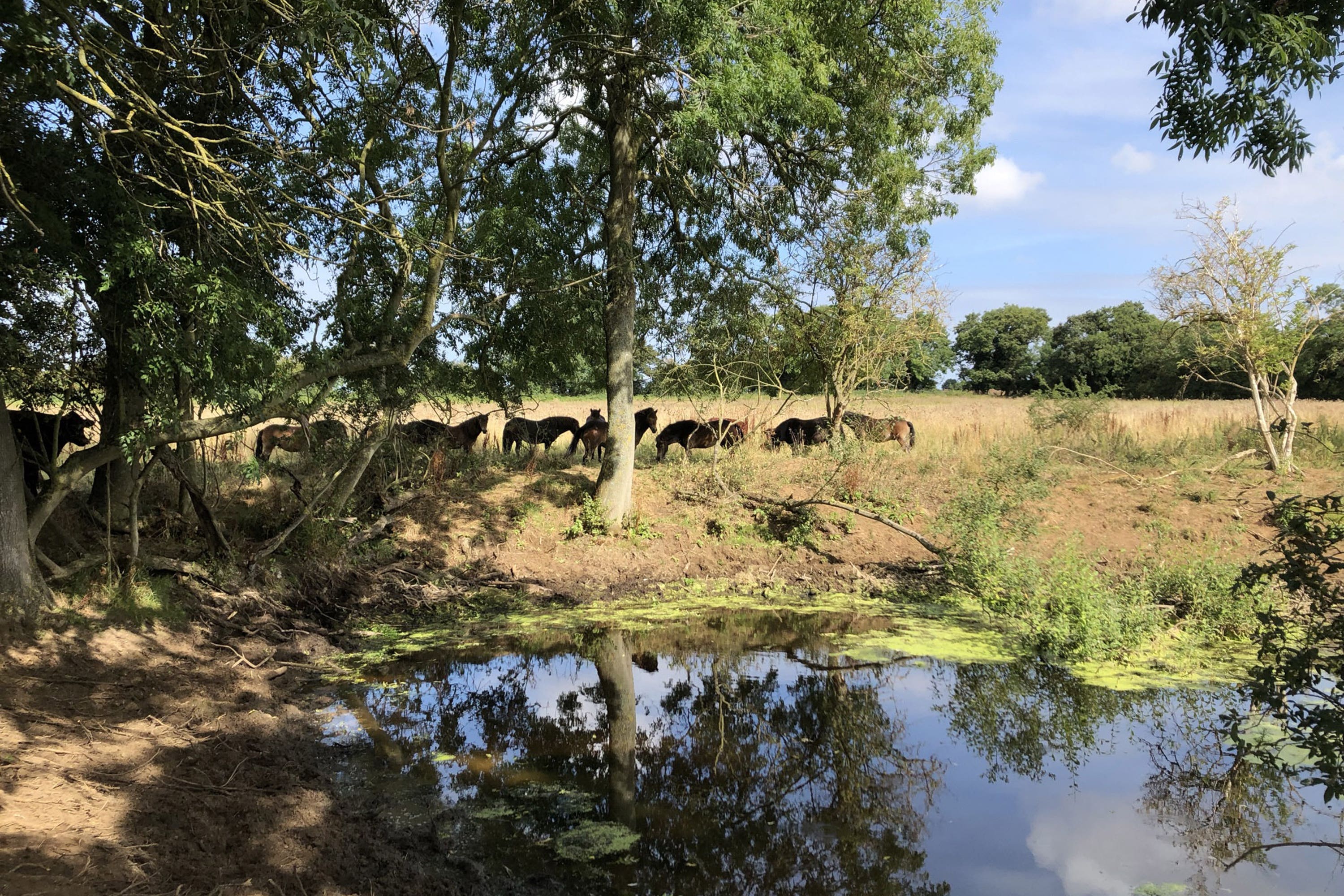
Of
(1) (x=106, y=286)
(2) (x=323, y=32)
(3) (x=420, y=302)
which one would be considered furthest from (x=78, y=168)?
(3) (x=420, y=302)

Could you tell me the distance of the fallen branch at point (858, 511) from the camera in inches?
507

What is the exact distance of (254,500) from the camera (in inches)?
473

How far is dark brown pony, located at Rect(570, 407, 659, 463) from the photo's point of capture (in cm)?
1725

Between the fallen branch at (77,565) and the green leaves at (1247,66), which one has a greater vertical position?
the green leaves at (1247,66)

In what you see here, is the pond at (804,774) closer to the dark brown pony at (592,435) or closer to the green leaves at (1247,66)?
the green leaves at (1247,66)

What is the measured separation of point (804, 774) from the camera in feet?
20.4

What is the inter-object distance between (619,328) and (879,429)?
22.9 feet

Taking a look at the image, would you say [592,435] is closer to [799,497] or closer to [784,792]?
[799,497]

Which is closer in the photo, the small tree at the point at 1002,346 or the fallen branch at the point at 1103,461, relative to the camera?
the fallen branch at the point at 1103,461

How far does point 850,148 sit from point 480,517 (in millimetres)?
8738

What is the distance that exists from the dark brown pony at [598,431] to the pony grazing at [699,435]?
71 cm

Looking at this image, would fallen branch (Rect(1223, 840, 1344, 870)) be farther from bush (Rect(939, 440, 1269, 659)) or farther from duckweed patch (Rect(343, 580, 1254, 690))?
duckweed patch (Rect(343, 580, 1254, 690))

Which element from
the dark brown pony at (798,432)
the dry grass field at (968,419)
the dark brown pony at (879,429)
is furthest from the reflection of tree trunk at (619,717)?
the dark brown pony at (879,429)

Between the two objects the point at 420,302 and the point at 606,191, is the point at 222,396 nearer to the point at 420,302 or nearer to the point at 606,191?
the point at 420,302
